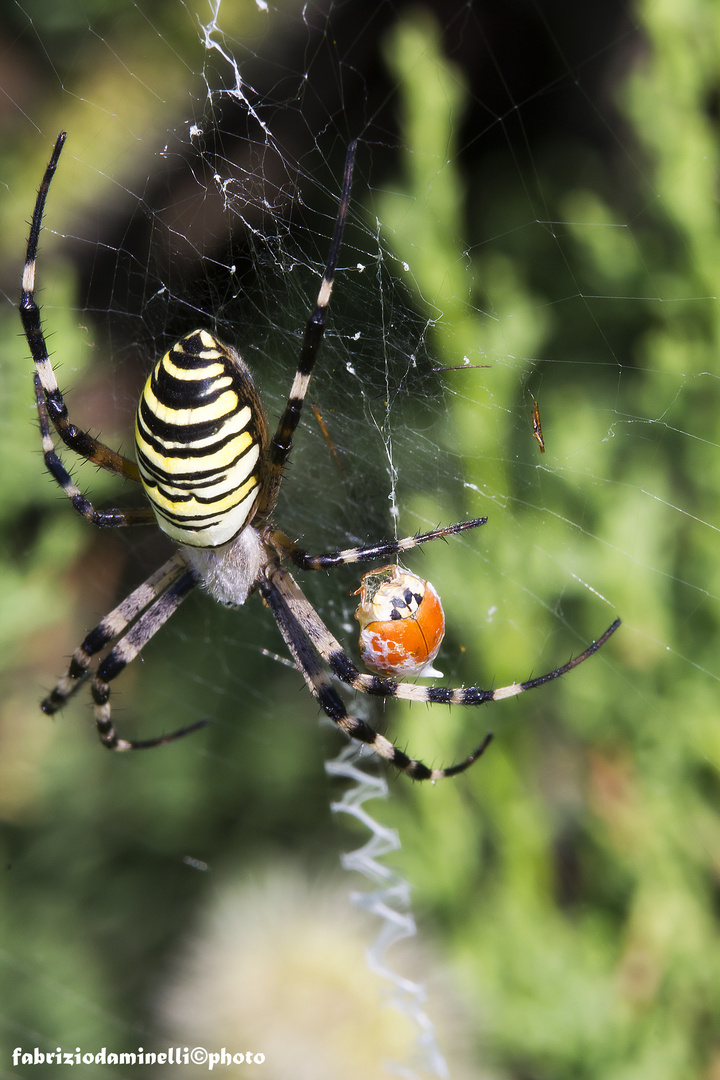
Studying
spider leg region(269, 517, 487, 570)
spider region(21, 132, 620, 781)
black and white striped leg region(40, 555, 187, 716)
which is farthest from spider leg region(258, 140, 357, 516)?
black and white striped leg region(40, 555, 187, 716)

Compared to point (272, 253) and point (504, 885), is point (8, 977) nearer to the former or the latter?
point (504, 885)

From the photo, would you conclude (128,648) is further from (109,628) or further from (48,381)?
(48,381)

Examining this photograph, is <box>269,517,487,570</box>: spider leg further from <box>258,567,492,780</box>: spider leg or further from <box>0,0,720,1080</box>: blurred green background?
<box>0,0,720,1080</box>: blurred green background

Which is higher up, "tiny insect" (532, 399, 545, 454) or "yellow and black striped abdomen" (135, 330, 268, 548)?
"yellow and black striped abdomen" (135, 330, 268, 548)

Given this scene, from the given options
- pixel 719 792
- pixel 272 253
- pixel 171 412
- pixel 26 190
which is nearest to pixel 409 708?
pixel 719 792

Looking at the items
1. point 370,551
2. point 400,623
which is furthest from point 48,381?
point 400,623
